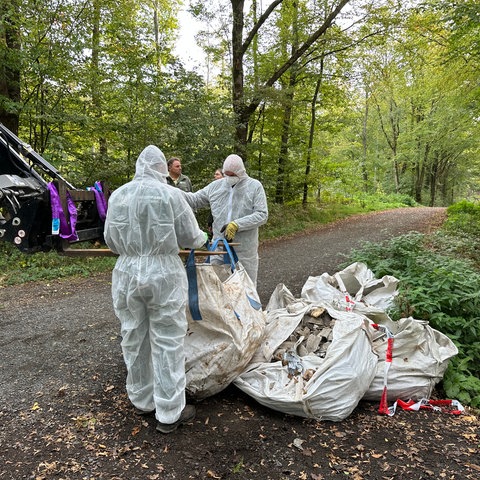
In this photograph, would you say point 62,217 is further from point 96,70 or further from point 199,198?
point 96,70

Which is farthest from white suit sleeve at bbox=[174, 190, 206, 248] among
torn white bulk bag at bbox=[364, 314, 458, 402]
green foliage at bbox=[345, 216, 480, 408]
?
green foliage at bbox=[345, 216, 480, 408]

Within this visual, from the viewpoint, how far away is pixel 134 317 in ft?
7.60

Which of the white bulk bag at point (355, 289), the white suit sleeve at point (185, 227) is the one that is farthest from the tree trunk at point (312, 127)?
the white suit sleeve at point (185, 227)

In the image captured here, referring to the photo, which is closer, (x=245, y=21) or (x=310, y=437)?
(x=310, y=437)

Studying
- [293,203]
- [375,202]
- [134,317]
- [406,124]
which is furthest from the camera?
[406,124]

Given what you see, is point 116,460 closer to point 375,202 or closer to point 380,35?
point 380,35

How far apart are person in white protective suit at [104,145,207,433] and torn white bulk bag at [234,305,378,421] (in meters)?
0.62

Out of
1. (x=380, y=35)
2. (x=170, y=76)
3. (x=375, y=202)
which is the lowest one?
(x=375, y=202)

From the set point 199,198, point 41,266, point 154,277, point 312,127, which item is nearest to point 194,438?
point 154,277

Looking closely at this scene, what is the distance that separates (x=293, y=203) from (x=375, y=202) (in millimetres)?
8816

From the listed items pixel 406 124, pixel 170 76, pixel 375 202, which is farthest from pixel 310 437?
pixel 406 124

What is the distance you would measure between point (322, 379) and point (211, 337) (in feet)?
2.80

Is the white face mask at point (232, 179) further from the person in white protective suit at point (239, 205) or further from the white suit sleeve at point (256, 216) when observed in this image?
the white suit sleeve at point (256, 216)

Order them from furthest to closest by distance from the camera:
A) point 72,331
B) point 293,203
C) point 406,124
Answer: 1. point 406,124
2. point 293,203
3. point 72,331
